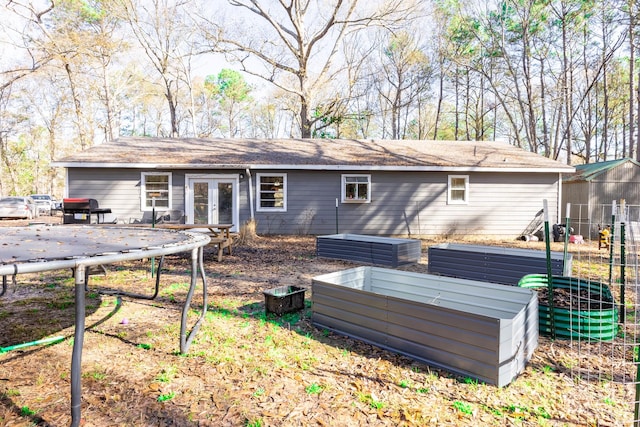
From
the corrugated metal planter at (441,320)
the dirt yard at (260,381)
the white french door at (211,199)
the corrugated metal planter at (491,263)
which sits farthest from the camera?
the white french door at (211,199)

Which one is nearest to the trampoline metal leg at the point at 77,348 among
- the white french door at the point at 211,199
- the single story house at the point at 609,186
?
the white french door at the point at 211,199

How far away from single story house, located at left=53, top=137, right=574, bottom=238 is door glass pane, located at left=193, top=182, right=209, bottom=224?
31mm

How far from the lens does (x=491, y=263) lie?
5754 millimetres

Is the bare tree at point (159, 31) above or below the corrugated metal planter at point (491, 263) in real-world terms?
above

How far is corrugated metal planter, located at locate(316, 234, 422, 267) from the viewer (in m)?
7.02

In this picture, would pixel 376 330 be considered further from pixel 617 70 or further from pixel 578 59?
pixel 617 70

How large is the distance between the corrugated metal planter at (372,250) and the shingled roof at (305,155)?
4.37 meters

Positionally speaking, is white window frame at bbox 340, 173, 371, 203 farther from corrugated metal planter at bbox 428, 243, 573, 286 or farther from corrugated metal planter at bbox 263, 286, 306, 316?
corrugated metal planter at bbox 263, 286, 306, 316

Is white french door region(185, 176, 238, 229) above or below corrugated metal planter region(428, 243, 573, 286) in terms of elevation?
above

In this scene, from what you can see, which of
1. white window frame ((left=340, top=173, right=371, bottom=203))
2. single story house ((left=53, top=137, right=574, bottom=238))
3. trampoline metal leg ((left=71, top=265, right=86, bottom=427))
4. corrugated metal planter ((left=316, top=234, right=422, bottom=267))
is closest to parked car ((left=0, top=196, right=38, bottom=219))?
single story house ((left=53, top=137, right=574, bottom=238))

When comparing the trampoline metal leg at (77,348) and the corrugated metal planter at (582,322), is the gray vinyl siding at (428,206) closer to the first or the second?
the corrugated metal planter at (582,322)

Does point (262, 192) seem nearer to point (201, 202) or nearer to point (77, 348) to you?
point (201, 202)

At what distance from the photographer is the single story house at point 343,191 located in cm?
1159

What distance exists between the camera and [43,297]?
467 centimetres
